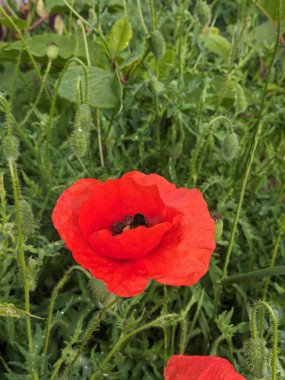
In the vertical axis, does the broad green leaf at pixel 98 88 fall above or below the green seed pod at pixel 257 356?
above

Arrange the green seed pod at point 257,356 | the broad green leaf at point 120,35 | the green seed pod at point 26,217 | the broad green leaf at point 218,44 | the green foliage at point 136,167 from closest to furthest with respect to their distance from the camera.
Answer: the green seed pod at point 257,356 < the green seed pod at point 26,217 < the green foliage at point 136,167 < the broad green leaf at point 120,35 < the broad green leaf at point 218,44

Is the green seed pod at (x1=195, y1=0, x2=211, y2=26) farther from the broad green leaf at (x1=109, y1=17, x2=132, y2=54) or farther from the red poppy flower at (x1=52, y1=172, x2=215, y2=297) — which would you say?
the red poppy flower at (x1=52, y1=172, x2=215, y2=297)

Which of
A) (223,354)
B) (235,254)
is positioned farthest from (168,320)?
(235,254)

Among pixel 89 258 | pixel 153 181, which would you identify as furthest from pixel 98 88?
pixel 89 258

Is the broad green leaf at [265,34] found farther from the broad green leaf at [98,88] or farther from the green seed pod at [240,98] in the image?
the broad green leaf at [98,88]

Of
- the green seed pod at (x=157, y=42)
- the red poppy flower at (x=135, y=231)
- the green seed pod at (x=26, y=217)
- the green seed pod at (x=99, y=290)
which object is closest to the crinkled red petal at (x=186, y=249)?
the red poppy flower at (x=135, y=231)

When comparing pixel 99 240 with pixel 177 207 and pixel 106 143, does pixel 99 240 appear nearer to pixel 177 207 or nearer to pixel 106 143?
pixel 177 207
